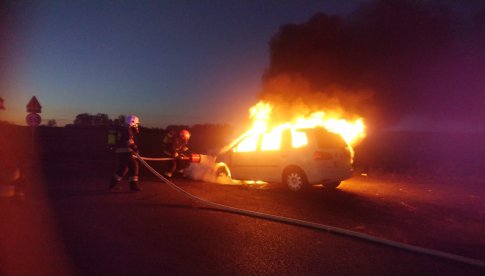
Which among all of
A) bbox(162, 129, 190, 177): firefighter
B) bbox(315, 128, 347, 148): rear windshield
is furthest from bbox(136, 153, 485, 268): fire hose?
bbox(162, 129, 190, 177): firefighter

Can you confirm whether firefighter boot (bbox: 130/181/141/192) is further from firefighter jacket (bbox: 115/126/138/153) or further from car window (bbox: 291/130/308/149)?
car window (bbox: 291/130/308/149)

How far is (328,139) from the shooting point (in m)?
12.0

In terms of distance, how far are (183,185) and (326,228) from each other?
6566 millimetres

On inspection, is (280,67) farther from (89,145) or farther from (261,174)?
(261,174)

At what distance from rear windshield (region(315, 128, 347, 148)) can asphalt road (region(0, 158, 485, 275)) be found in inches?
50.1

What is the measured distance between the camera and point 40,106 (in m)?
20.6

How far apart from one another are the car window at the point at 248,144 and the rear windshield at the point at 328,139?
2.07 metres

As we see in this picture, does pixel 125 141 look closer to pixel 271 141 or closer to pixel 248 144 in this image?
pixel 248 144

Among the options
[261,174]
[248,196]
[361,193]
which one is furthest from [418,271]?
[261,174]

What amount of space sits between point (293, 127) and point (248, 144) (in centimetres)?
161

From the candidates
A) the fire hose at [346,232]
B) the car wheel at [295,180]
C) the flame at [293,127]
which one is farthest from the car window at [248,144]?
the fire hose at [346,232]

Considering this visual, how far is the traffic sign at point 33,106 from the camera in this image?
66.6 feet

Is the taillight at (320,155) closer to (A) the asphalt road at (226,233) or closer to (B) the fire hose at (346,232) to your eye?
(A) the asphalt road at (226,233)

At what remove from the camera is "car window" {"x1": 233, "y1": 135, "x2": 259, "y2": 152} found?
523 inches
